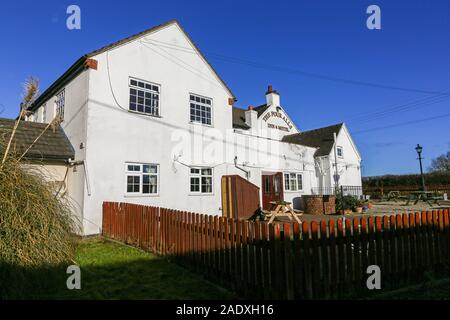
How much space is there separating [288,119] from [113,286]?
24.4m

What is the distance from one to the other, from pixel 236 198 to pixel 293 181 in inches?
249

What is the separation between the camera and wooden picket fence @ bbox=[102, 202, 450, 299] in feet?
13.4

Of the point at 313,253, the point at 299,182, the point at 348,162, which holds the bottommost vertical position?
the point at 313,253

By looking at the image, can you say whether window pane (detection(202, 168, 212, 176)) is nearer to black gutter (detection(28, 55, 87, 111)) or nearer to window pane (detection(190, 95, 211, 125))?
window pane (detection(190, 95, 211, 125))

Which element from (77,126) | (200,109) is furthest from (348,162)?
(77,126)

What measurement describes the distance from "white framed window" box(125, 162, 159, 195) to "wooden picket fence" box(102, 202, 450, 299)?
5.43 meters

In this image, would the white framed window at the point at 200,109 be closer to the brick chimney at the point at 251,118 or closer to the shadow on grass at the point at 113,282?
the brick chimney at the point at 251,118

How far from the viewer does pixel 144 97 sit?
481 inches

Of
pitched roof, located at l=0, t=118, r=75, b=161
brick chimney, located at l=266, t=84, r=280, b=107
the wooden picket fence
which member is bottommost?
the wooden picket fence

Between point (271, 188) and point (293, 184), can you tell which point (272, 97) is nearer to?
point (293, 184)

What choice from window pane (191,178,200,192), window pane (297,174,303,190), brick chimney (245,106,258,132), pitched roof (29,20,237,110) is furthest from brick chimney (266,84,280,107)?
window pane (191,178,200,192)
